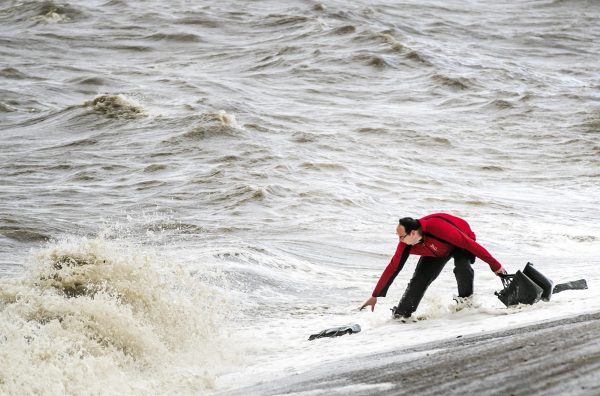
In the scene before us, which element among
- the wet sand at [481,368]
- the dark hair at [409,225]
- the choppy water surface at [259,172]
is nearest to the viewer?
the wet sand at [481,368]

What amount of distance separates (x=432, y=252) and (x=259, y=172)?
12.5 m

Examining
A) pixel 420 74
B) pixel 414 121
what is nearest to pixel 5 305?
pixel 414 121

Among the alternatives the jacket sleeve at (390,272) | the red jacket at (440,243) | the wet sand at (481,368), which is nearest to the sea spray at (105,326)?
the wet sand at (481,368)

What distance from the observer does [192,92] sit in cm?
3167

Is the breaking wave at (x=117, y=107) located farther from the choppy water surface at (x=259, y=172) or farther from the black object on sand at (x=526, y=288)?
the black object on sand at (x=526, y=288)

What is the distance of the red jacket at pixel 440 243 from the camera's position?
10.3 meters

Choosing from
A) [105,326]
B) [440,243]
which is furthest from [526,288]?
[105,326]

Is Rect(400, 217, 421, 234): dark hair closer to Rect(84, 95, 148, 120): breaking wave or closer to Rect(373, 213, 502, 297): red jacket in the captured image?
Rect(373, 213, 502, 297): red jacket

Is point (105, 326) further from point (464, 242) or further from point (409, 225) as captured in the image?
point (464, 242)

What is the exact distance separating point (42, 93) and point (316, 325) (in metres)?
20.9

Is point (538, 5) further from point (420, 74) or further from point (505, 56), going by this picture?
point (420, 74)

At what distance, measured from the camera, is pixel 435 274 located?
35.6 feet

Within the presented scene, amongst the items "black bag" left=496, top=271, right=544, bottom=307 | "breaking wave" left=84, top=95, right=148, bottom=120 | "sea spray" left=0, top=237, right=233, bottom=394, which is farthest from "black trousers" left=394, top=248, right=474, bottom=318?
"breaking wave" left=84, top=95, right=148, bottom=120

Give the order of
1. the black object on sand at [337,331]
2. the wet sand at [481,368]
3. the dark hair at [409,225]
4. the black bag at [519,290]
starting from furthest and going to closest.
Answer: the black object on sand at [337,331] → the black bag at [519,290] → the dark hair at [409,225] → the wet sand at [481,368]
